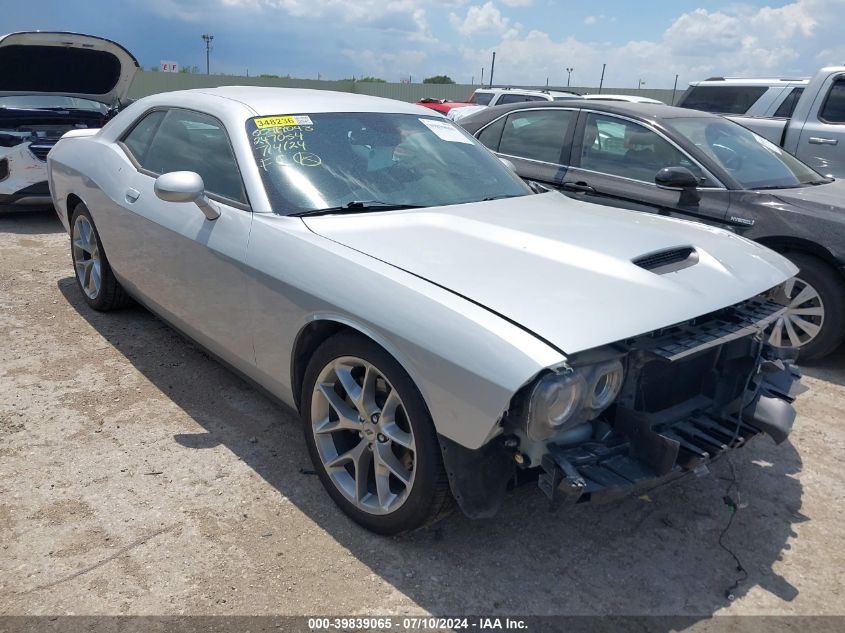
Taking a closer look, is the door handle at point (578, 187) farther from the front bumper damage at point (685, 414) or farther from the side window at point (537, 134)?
the front bumper damage at point (685, 414)

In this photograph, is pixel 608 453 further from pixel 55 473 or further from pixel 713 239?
pixel 55 473

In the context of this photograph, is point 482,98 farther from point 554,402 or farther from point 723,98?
point 554,402

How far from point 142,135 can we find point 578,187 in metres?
3.11

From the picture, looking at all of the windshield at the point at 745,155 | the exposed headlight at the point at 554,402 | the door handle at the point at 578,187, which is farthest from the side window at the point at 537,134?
the exposed headlight at the point at 554,402

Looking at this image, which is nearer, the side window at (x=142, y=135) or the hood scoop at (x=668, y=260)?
the hood scoop at (x=668, y=260)

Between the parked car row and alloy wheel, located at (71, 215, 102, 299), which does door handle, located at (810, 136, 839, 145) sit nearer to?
the parked car row

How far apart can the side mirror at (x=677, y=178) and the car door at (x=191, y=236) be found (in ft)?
9.23

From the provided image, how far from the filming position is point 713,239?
3.05m

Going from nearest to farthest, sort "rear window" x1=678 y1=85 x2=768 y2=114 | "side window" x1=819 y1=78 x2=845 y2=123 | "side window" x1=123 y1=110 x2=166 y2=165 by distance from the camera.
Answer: "side window" x1=123 y1=110 x2=166 y2=165 → "side window" x1=819 y1=78 x2=845 y2=123 → "rear window" x1=678 y1=85 x2=768 y2=114

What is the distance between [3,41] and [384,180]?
18.0 feet

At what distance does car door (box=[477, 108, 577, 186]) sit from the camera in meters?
5.43

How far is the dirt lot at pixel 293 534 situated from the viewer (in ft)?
7.75

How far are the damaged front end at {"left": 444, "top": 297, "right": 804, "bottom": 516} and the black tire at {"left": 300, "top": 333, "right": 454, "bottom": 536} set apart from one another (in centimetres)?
11

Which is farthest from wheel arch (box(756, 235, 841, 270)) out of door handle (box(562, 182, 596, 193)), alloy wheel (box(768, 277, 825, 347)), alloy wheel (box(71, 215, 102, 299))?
alloy wheel (box(71, 215, 102, 299))
